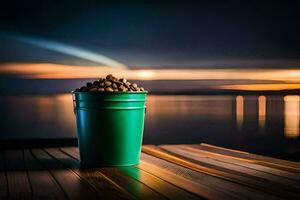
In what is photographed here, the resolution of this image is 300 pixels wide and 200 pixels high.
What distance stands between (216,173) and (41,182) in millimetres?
1251

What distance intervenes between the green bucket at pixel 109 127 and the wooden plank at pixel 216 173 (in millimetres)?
460

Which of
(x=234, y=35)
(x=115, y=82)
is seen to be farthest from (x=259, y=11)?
(x=115, y=82)

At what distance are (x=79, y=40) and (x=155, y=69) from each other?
1671 millimetres

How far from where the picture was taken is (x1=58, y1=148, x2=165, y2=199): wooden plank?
107 inches

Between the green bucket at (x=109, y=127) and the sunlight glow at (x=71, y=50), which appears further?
the sunlight glow at (x=71, y=50)

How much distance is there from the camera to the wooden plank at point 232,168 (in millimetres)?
3199

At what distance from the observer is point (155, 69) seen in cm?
918

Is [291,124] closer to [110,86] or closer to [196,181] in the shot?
[110,86]

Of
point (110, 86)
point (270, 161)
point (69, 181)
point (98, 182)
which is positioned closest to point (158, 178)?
point (98, 182)

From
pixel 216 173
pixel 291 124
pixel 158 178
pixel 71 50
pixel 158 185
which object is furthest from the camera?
pixel 291 124

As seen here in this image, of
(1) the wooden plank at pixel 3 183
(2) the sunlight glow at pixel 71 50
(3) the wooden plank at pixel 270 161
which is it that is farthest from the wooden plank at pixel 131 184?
(2) the sunlight glow at pixel 71 50

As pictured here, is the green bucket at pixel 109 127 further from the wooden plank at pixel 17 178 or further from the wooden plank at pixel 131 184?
the wooden plank at pixel 17 178

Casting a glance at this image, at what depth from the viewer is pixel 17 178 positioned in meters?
3.36

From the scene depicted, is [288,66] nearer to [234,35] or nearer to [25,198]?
[234,35]
